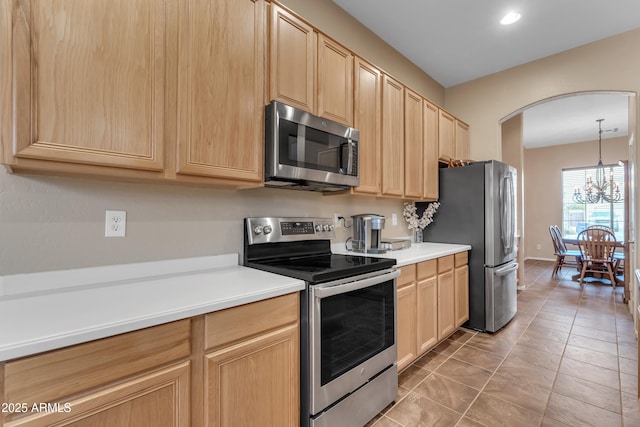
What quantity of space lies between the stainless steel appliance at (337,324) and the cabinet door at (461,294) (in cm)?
126

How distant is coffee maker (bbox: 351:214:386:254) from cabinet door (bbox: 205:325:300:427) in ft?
3.83

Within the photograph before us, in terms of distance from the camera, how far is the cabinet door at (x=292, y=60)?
1.69 m

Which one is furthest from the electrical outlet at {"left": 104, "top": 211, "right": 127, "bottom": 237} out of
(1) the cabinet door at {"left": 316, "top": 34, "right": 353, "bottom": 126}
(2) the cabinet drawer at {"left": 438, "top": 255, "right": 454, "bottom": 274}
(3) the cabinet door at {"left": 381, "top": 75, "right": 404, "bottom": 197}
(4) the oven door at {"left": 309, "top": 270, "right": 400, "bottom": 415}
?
(2) the cabinet drawer at {"left": 438, "top": 255, "right": 454, "bottom": 274}

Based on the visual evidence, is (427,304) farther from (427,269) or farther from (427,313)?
(427,269)

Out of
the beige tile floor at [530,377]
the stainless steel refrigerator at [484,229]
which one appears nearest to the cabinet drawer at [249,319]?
the beige tile floor at [530,377]

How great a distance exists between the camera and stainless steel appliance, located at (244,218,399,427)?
1.40 m

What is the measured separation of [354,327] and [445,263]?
139 cm

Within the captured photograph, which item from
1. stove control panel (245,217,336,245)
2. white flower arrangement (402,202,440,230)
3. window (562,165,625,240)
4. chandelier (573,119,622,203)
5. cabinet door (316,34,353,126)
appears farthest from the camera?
window (562,165,625,240)

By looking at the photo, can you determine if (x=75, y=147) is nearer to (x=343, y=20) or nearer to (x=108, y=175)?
(x=108, y=175)

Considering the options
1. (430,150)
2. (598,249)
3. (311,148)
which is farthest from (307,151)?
(598,249)

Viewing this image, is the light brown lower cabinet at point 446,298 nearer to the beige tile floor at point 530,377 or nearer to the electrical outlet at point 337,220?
the beige tile floor at point 530,377

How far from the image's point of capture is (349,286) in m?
1.52

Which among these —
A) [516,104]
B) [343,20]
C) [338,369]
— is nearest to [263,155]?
[338,369]

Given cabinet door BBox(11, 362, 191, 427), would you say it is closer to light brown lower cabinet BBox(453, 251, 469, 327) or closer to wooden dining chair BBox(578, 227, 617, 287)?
light brown lower cabinet BBox(453, 251, 469, 327)
